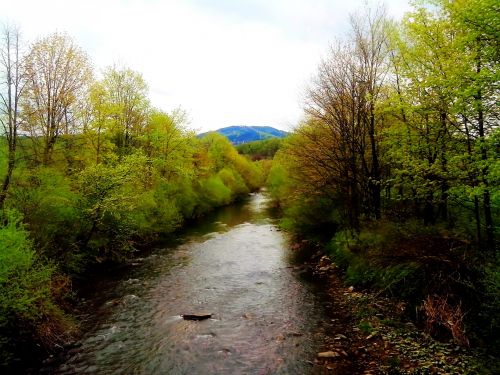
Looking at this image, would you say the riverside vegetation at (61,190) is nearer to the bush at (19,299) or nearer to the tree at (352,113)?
the bush at (19,299)

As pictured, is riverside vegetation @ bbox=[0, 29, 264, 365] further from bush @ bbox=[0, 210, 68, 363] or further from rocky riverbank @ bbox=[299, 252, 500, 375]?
rocky riverbank @ bbox=[299, 252, 500, 375]

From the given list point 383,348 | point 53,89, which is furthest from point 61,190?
point 383,348

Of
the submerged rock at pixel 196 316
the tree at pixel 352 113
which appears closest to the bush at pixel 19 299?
the submerged rock at pixel 196 316

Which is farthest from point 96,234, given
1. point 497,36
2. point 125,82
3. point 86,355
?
point 497,36

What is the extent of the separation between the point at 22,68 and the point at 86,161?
7862mm

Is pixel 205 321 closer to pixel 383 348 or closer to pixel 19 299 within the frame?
pixel 19 299

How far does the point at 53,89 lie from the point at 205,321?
1847cm

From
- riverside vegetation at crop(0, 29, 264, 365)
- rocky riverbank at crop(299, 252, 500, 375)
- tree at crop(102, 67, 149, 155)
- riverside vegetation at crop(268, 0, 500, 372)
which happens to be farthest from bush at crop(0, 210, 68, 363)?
Result: tree at crop(102, 67, 149, 155)

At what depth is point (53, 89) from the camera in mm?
21938

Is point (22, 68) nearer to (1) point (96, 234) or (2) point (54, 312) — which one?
(1) point (96, 234)

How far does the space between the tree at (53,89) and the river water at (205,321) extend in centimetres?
1033

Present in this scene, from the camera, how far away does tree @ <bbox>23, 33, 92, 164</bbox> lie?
20922mm

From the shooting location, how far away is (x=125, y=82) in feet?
110

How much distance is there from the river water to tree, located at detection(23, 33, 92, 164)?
1033cm
